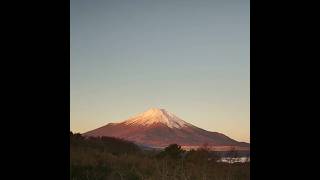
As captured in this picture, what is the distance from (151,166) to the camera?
6723 millimetres

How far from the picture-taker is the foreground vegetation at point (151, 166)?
577cm

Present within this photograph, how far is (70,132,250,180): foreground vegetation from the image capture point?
5.77 m
